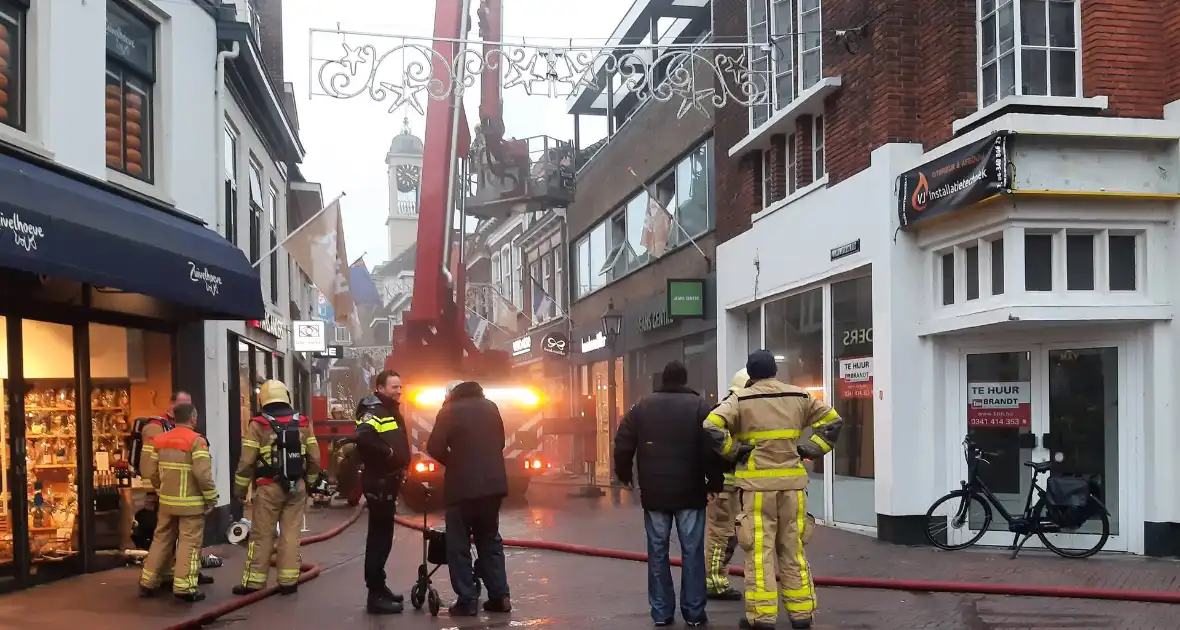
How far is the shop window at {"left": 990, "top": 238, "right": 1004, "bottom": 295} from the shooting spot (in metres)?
10.9

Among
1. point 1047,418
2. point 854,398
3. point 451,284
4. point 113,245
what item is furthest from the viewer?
point 451,284

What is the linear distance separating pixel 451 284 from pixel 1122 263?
9.37m

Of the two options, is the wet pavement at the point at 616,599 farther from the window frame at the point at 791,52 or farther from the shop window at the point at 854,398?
the window frame at the point at 791,52

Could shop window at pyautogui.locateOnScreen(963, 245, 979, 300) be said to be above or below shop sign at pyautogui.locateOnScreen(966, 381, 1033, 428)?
above

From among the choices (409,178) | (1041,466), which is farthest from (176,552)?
(409,178)

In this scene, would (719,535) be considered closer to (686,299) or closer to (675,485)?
(675,485)

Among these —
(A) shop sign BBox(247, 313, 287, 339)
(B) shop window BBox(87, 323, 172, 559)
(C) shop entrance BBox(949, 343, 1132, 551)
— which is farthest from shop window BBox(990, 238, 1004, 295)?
(A) shop sign BBox(247, 313, 287, 339)

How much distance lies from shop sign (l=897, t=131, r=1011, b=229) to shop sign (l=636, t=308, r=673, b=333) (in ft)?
26.8

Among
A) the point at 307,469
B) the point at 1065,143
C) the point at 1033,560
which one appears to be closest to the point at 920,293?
the point at 1065,143

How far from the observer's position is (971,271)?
37.4ft

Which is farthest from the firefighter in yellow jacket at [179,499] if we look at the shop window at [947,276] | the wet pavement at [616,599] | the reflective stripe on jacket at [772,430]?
the shop window at [947,276]

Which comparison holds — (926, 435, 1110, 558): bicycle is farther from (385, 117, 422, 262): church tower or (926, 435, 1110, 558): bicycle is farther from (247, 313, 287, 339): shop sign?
(385, 117, 422, 262): church tower

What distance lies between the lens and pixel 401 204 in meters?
101

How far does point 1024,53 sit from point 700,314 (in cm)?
849
